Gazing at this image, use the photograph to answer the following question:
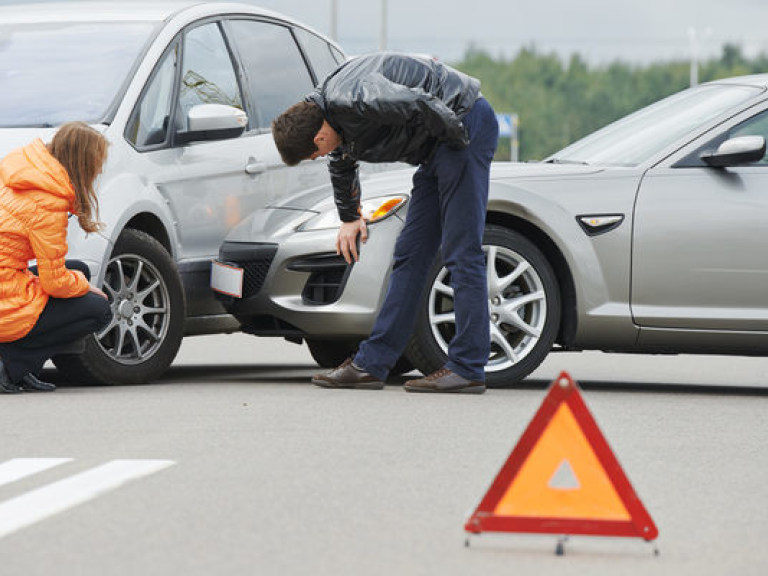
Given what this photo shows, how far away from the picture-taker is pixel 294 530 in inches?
182

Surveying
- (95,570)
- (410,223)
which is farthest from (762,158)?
(95,570)

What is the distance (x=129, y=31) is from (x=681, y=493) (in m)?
4.73

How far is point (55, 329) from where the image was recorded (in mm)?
7758

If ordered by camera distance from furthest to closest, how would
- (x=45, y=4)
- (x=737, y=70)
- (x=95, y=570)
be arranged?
(x=737, y=70), (x=45, y=4), (x=95, y=570)

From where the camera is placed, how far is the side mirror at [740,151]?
8047mm

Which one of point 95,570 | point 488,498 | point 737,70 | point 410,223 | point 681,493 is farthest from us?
point 737,70

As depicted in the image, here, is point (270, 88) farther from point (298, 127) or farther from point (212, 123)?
point (298, 127)

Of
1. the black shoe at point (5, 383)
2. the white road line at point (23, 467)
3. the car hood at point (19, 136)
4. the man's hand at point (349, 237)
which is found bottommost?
the black shoe at point (5, 383)

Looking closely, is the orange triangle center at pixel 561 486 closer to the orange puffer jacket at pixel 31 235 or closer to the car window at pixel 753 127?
the orange puffer jacket at pixel 31 235

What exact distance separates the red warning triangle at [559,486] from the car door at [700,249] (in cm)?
379

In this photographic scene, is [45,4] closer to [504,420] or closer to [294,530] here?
[504,420]

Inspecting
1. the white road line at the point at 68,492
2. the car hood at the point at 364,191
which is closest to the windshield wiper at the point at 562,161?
the car hood at the point at 364,191

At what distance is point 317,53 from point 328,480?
529 cm

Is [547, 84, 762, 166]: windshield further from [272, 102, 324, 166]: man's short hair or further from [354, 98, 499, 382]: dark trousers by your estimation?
[272, 102, 324, 166]: man's short hair
